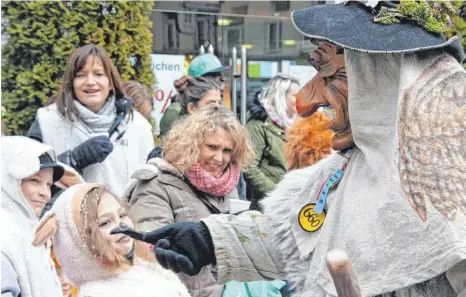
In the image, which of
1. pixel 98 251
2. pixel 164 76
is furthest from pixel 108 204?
→ pixel 164 76

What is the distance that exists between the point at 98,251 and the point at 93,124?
169 cm

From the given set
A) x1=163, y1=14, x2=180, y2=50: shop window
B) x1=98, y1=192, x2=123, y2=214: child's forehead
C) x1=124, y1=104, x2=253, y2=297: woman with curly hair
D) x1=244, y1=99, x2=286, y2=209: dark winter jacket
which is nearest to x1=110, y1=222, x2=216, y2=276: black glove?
x1=98, y1=192, x2=123, y2=214: child's forehead

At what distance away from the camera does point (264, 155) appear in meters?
6.28

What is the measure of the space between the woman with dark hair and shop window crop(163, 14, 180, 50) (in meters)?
3.52

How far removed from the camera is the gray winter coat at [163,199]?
12.5 feet

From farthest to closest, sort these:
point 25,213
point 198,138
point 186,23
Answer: point 186,23 < point 198,138 < point 25,213

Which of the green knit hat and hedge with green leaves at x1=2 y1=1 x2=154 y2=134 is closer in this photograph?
hedge with green leaves at x1=2 y1=1 x2=154 y2=134

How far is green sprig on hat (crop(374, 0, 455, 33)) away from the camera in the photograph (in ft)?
6.84

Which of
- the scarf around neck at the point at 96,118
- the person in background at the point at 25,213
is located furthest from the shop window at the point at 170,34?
the person in background at the point at 25,213

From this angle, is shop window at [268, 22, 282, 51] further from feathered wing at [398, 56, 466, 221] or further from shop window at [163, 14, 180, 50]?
feathered wing at [398, 56, 466, 221]

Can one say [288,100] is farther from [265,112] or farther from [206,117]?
[206,117]

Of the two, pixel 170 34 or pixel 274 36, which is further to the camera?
pixel 274 36

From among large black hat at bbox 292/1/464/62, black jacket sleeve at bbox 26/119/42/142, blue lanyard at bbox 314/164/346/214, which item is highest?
large black hat at bbox 292/1/464/62

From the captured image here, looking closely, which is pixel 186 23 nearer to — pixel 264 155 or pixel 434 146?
pixel 264 155
